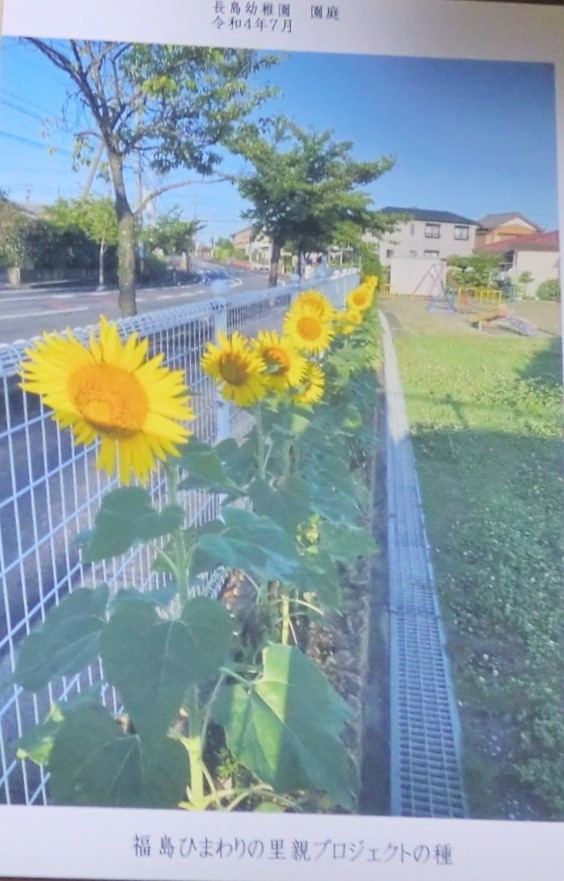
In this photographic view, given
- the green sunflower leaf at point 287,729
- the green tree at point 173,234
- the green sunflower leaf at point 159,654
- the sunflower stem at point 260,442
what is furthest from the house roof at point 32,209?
the green sunflower leaf at point 287,729

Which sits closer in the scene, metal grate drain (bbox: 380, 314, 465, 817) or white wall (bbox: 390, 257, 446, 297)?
metal grate drain (bbox: 380, 314, 465, 817)

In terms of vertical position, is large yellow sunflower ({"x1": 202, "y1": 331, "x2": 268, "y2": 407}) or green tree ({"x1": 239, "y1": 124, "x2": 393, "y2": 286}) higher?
green tree ({"x1": 239, "y1": 124, "x2": 393, "y2": 286})

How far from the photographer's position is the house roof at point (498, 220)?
970 mm

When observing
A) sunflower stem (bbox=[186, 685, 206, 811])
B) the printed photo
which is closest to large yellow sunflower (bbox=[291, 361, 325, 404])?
the printed photo

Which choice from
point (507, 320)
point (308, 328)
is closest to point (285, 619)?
point (308, 328)

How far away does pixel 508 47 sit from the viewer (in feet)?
3.18

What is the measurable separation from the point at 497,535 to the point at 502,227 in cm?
35

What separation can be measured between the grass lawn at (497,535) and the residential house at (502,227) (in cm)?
11

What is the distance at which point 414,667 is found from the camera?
0.92 meters

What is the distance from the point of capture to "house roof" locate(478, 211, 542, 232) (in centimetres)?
97

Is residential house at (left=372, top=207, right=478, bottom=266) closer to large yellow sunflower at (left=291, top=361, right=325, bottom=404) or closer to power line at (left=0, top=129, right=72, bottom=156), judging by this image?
large yellow sunflower at (left=291, top=361, right=325, bottom=404)

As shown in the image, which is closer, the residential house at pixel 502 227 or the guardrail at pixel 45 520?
the guardrail at pixel 45 520

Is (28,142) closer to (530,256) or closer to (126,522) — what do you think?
(126,522)

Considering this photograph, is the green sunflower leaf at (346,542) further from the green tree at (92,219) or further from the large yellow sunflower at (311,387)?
the green tree at (92,219)
